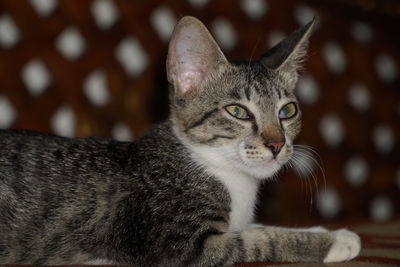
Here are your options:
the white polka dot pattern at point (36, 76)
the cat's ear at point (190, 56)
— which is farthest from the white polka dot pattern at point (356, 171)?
the white polka dot pattern at point (36, 76)

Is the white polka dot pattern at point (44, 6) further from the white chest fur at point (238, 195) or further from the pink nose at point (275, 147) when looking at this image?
the pink nose at point (275, 147)

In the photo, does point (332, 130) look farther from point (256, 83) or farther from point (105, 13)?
point (105, 13)

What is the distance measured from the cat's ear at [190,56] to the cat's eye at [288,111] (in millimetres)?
247

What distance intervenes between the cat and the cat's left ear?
0.07 meters

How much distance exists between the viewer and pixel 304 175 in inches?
109

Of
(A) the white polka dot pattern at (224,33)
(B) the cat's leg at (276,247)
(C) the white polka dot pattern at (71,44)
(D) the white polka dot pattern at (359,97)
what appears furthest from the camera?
(D) the white polka dot pattern at (359,97)

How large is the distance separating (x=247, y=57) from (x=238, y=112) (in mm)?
842

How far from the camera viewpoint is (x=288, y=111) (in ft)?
6.59

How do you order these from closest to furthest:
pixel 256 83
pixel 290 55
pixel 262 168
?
1. pixel 262 168
2. pixel 256 83
3. pixel 290 55

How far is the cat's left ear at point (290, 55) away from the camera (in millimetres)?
2074

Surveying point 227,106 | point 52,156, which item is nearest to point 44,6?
point 52,156

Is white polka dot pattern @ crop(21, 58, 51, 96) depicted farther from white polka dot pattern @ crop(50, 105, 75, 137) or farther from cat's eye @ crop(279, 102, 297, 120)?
cat's eye @ crop(279, 102, 297, 120)

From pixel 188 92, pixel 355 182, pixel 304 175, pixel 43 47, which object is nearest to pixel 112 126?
pixel 43 47

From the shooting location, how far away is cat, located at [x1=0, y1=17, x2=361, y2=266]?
172 centimetres
